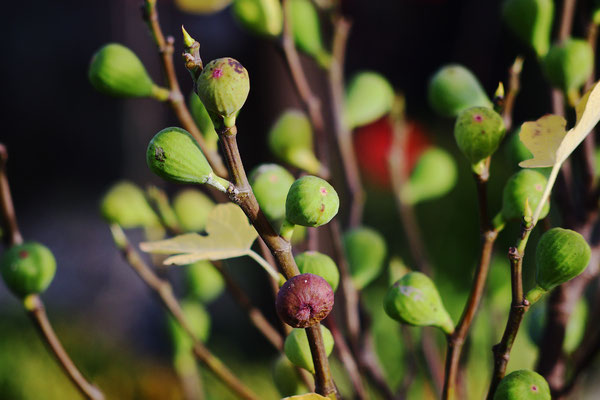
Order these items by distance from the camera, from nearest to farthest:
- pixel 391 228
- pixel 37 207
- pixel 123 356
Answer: pixel 123 356
pixel 391 228
pixel 37 207

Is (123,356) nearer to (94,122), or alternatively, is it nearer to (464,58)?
(464,58)

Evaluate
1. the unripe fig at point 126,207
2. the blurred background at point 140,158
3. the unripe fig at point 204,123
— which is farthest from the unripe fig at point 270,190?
the blurred background at point 140,158

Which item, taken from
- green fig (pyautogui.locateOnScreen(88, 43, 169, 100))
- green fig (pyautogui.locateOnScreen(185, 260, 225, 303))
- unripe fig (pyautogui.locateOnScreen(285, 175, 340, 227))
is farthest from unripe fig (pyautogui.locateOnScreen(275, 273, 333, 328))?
green fig (pyautogui.locateOnScreen(185, 260, 225, 303))

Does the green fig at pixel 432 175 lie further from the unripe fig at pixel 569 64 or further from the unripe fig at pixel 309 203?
the unripe fig at pixel 309 203

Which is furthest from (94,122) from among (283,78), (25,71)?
(283,78)

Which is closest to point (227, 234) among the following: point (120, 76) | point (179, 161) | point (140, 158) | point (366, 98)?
point (179, 161)

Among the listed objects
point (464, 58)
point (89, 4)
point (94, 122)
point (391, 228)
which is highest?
point (89, 4)

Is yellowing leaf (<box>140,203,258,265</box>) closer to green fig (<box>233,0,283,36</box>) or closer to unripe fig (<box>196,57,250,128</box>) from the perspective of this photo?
unripe fig (<box>196,57,250,128</box>)

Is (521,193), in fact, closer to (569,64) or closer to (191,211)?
(569,64)
